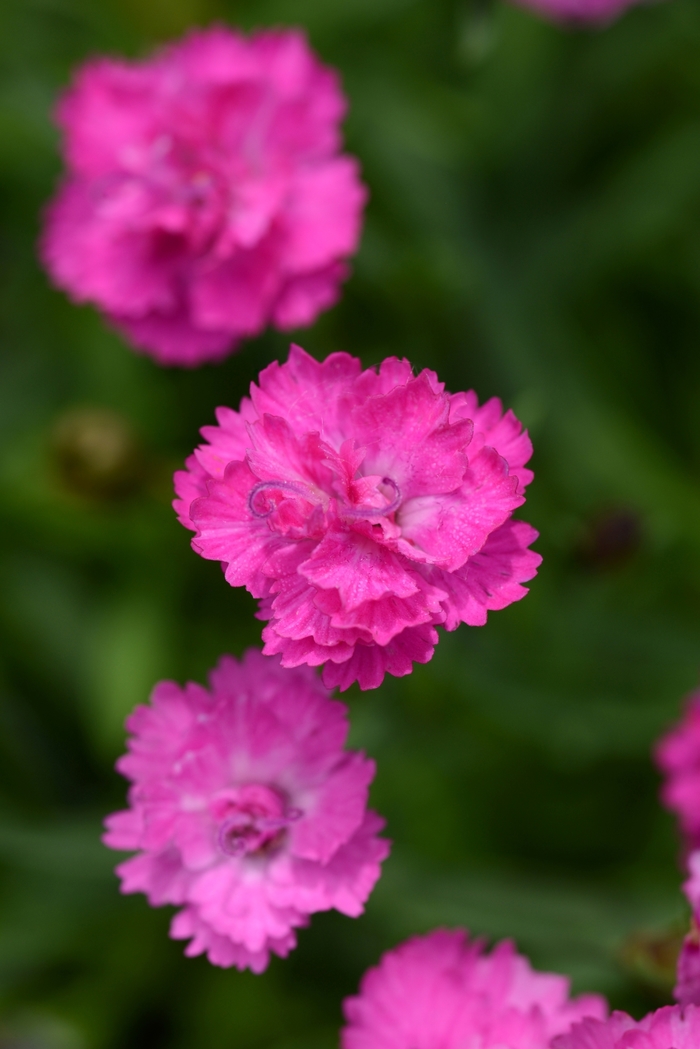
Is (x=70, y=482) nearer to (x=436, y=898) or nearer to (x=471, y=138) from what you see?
(x=436, y=898)

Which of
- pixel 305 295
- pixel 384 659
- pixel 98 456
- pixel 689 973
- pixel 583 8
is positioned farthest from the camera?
pixel 583 8

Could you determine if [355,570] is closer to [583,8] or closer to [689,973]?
[689,973]

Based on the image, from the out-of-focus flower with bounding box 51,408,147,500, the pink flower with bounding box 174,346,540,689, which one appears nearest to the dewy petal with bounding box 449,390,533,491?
the pink flower with bounding box 174,346,540,689

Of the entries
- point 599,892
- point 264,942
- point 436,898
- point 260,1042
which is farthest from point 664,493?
point 264,942

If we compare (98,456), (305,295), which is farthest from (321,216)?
(98,456)

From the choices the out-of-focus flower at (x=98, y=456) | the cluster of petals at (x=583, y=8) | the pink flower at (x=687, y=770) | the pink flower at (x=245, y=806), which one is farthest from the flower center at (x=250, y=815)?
the cluster of petals at (x=583, y=8)

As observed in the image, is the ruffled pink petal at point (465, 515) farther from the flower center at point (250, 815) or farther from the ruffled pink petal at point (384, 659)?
the flower center at point (250, 815)

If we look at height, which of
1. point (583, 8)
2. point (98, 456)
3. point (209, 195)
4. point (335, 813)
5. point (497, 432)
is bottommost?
point (335, 813)

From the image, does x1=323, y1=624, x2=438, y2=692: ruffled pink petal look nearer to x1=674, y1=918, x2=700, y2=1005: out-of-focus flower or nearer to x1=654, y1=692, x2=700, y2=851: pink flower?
x1=674, y1=918, x2=700, y2=1005: out-of-focus flower

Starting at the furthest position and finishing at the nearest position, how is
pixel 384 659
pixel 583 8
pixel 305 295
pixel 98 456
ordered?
pixel 583 8
pixel 98 456
pixel 305 295
pixel 384 659
